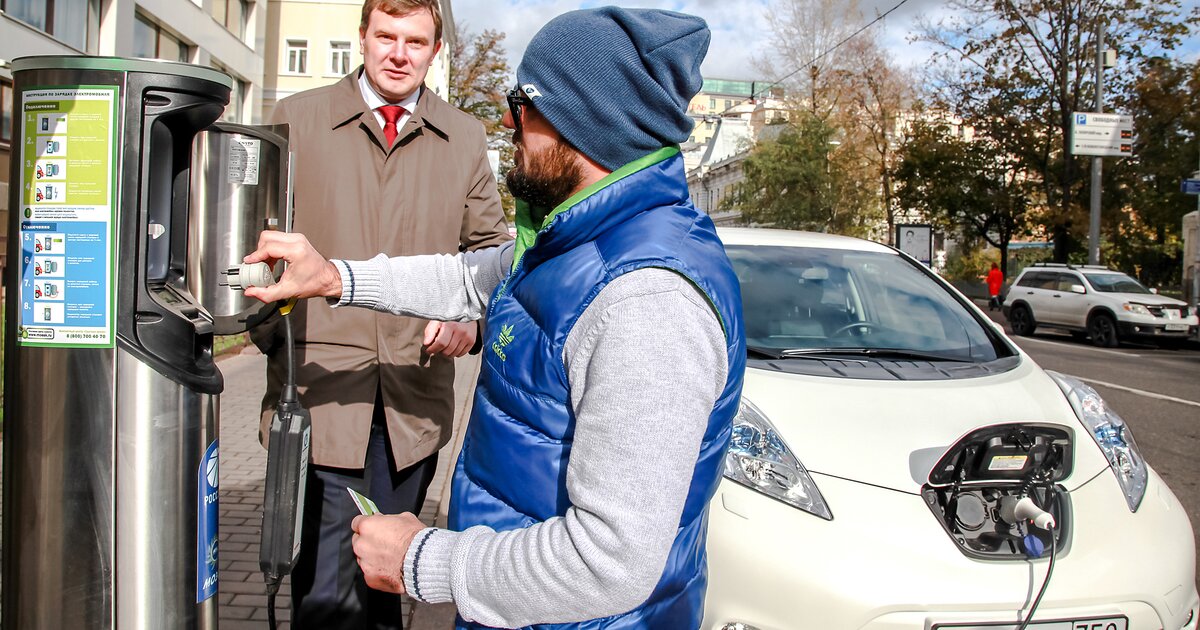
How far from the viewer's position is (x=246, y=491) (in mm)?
5188

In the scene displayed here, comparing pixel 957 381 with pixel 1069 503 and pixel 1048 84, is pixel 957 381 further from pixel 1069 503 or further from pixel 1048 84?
pixel 1048 84

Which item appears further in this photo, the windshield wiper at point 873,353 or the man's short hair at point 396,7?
the windshield wiper at point 873,353

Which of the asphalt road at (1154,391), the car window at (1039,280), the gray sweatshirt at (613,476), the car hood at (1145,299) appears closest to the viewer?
the gray sweatshirt at (613,476)

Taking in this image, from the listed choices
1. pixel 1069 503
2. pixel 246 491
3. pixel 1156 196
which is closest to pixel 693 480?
pixel 1069 503

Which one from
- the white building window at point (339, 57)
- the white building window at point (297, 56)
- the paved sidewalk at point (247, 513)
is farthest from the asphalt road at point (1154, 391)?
the white building window at point (297, 56)

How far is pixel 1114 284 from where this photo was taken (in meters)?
18.5

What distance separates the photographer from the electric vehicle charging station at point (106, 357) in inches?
67.9

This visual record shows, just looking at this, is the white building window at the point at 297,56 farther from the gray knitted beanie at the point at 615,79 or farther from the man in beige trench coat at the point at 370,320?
the gray knitted beanie at the point at 615,79

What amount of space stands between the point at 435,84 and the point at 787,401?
4544 centimetres

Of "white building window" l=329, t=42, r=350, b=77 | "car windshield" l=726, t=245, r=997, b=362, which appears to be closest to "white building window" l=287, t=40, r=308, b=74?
"white building window" l=329, t=42, r=350, b=77

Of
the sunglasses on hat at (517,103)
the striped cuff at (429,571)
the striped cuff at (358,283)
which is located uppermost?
the sunglasses on hat at (517,103)

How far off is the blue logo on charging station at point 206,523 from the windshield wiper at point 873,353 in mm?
2244

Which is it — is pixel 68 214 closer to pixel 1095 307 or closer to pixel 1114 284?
pixel 1095 307

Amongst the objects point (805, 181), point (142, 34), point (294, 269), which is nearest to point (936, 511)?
point (294, 269)
